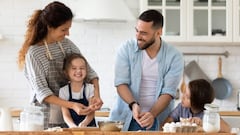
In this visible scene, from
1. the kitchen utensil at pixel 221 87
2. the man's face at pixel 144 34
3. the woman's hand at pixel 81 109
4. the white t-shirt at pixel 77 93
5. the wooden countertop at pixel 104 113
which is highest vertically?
the man's face at pixel 144 34

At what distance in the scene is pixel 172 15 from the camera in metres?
5.26

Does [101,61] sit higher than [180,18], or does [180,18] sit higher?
[180,18]

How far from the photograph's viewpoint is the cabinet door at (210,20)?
5223 millimetres

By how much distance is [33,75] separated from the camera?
327cm

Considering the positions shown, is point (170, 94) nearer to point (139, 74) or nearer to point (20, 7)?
point (139, 74)

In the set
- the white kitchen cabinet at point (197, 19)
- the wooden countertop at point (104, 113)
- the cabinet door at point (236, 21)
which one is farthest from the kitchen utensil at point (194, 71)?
the wooden countertop at point (104, 113)

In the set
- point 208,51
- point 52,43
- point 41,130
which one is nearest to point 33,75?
point 52,43

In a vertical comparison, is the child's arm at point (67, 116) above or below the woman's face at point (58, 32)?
below

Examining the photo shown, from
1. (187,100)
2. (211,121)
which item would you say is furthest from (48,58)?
(211,121)

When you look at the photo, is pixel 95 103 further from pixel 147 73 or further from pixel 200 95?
pixel 200 95

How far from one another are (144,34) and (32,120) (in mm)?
1060

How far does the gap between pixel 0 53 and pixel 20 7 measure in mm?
474

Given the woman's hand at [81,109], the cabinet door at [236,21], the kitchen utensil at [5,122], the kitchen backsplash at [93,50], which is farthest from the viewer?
the kitchen backsplash at [93,50]

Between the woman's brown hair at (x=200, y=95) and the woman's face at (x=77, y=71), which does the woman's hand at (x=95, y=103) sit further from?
the woman's brown hair at (x=200, y=95)
